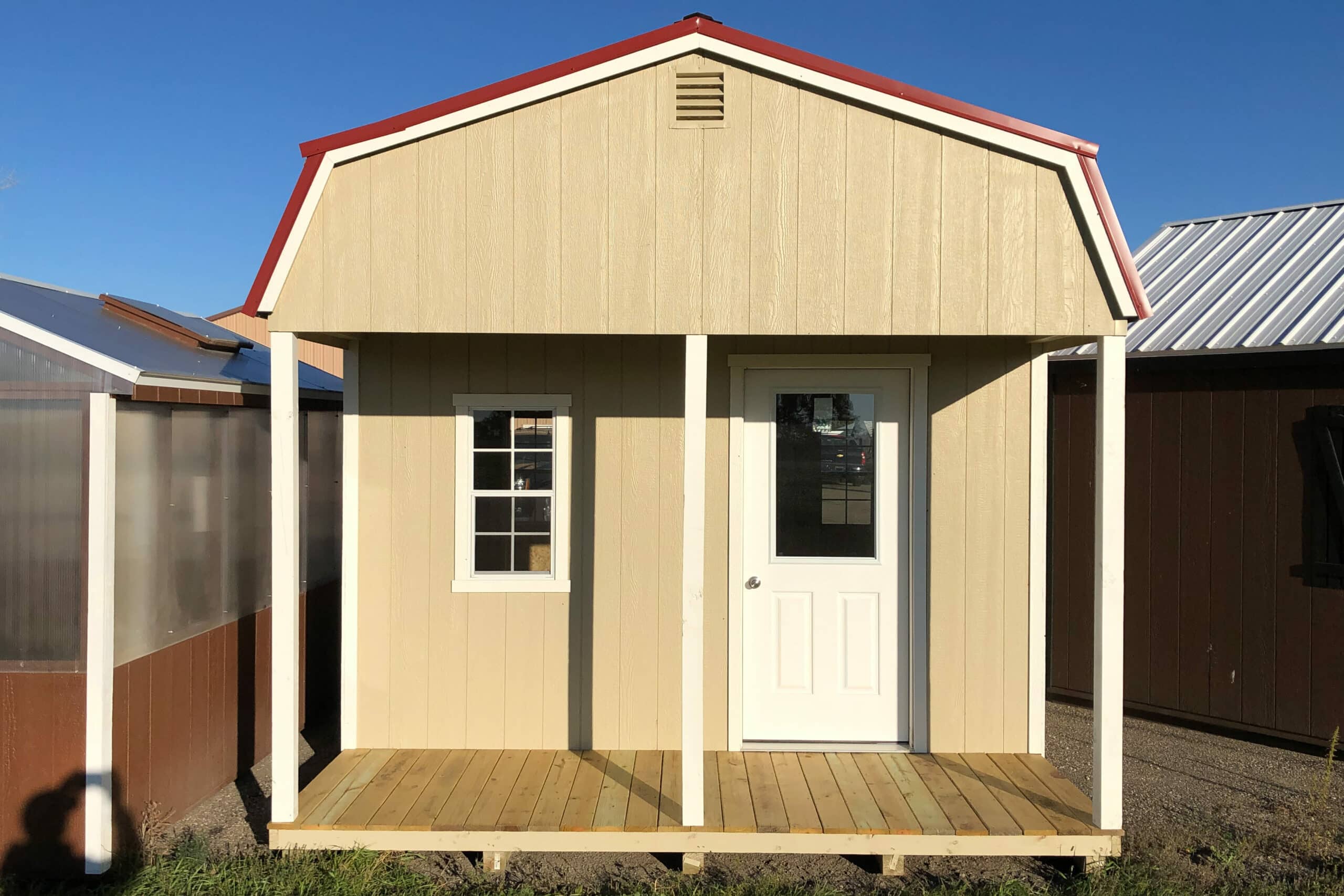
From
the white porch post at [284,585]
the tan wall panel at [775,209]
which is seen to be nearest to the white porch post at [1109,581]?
the tan wall panel at [775,209]

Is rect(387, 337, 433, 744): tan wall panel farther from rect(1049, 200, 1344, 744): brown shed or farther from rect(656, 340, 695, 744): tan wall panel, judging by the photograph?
rect(1049, 200, 1344, 744): brown shed

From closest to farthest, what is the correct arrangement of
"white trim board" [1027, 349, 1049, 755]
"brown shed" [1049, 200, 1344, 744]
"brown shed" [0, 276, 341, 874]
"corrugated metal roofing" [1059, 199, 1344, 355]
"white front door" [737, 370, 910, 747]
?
"brown shed" [0, 276, 341, 874] < "white trim board" [1027, 349, 1049, 755] < "white front door" [737, 370, 910, 747] < "brown shed" [1049, 200, 1344, 744] < "corrugated metal roofing" [1059, 199, 1344, 355]

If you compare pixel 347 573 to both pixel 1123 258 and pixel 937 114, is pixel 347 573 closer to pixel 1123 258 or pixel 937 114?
pixel 937 114

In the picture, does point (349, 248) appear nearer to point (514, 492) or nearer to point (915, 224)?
point (514, 492)

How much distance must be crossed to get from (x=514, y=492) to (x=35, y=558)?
222 cm

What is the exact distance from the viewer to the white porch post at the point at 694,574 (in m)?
4.06

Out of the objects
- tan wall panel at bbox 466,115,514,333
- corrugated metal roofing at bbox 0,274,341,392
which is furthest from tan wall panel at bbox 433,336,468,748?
corrugated metal roofing at bbox 0,274,341,392

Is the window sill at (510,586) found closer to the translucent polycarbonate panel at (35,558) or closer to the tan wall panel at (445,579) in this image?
the tan wall panel at (445,579)

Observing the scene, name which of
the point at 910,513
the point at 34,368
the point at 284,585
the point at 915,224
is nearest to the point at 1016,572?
the point at 910,513

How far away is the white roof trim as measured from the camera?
3973 millimetres

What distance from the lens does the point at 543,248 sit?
405cm

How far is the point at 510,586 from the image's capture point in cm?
507

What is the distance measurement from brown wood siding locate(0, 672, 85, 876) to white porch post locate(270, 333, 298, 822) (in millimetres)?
881

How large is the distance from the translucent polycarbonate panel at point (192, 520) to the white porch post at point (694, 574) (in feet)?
8.72
